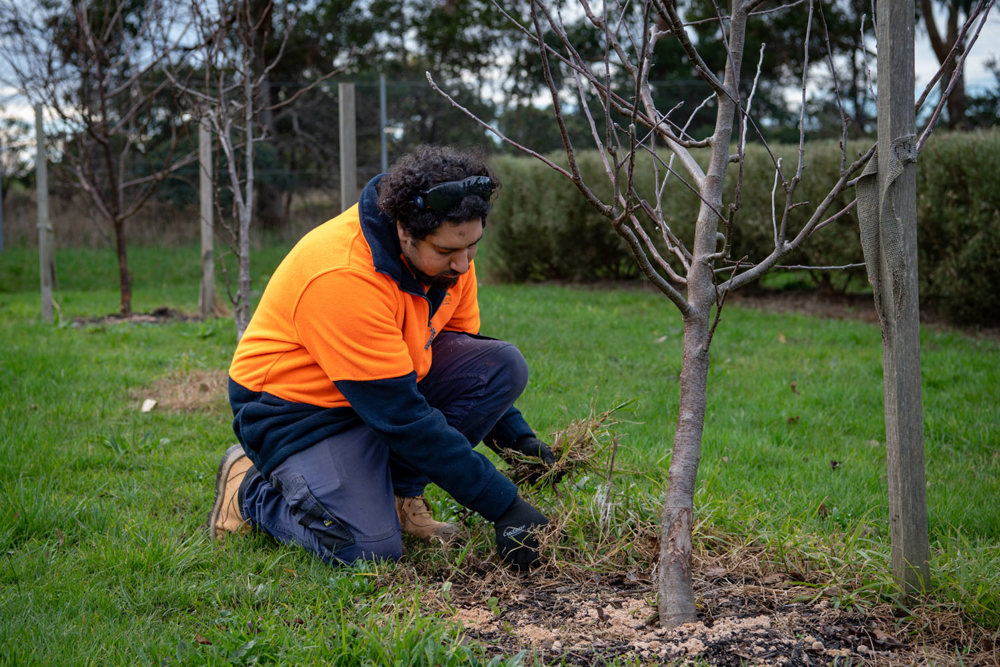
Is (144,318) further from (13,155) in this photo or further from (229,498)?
(13,155)

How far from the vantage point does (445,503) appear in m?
3.36

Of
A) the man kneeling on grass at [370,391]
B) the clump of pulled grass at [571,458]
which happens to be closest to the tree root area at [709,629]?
the man kneeling on grass at [370,391]

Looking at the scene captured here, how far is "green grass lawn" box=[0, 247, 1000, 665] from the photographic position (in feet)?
7.36

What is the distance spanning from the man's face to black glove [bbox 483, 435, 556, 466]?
79 centimetres

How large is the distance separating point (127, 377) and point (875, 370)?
16.2 feet

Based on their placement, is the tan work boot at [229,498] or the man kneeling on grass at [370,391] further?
the tan work boot at [229,498]

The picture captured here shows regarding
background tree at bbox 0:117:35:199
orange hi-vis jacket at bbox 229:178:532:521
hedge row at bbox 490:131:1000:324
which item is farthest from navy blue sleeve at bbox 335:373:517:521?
background tree at bbox 0:117:35:199

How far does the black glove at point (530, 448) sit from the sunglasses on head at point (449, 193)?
1.07m

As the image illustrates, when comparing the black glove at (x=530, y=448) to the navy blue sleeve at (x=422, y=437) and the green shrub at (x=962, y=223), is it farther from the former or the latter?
the green shrub at (x=962, y=223)


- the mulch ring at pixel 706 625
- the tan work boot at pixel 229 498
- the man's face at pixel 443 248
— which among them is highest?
the man's face at pixel 443 248

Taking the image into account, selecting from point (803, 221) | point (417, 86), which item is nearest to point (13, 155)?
point (417, 86)

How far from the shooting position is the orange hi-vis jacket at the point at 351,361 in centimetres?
265

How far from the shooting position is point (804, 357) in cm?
623

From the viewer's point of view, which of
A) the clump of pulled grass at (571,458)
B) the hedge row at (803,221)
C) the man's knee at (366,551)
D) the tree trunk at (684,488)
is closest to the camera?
the tree trunk at (684,488)
